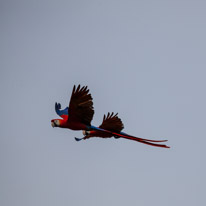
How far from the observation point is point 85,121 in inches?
706

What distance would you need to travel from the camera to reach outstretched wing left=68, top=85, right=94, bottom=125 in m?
17.0

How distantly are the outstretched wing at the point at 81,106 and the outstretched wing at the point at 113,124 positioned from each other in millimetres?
1452

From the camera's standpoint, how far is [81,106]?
17.3m

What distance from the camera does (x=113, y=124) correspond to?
19219 mm

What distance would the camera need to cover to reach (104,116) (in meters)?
20.2

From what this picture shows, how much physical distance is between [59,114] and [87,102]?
2665 mm

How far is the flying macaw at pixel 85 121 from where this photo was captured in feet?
56.2

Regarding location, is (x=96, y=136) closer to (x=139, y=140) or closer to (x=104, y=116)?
(x=104, y=116)

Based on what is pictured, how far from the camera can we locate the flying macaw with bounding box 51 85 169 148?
56.2 ft

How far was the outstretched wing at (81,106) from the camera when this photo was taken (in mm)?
17031

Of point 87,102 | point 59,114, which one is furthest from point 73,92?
point 59,114

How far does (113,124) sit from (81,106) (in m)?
2.47

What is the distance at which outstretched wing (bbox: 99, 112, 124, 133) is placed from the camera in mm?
19031

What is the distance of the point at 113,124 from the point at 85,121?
175cm
